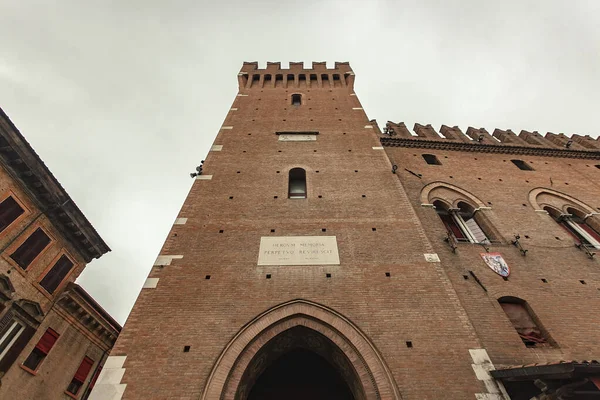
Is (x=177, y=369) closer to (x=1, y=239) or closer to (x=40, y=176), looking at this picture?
(x=1, y=239)

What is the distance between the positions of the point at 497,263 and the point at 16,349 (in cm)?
Answer: 1420

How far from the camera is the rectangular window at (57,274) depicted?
1105 cm

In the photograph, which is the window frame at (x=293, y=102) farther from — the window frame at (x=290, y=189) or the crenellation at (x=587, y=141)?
the crenellation at (x=587, y=141)

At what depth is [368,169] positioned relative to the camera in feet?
32.1

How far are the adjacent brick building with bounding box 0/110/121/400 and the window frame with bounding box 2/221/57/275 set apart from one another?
3 centimetres

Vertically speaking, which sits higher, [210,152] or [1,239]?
[210,152]

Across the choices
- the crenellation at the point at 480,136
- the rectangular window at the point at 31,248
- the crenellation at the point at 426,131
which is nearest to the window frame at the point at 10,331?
the rectangular window at the point at 31,248

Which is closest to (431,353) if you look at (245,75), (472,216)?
(472,216)

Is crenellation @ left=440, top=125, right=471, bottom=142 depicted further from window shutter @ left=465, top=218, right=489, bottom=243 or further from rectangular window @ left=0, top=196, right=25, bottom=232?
rectangular window @ left=0, top=196, right=25, bottom=232

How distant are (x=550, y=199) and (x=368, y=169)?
6.91 meters

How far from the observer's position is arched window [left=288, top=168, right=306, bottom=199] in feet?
30.2

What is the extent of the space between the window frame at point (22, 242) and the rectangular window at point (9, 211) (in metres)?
0.59

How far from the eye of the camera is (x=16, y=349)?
9.55m

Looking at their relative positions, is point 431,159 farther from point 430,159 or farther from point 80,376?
point 80,376
